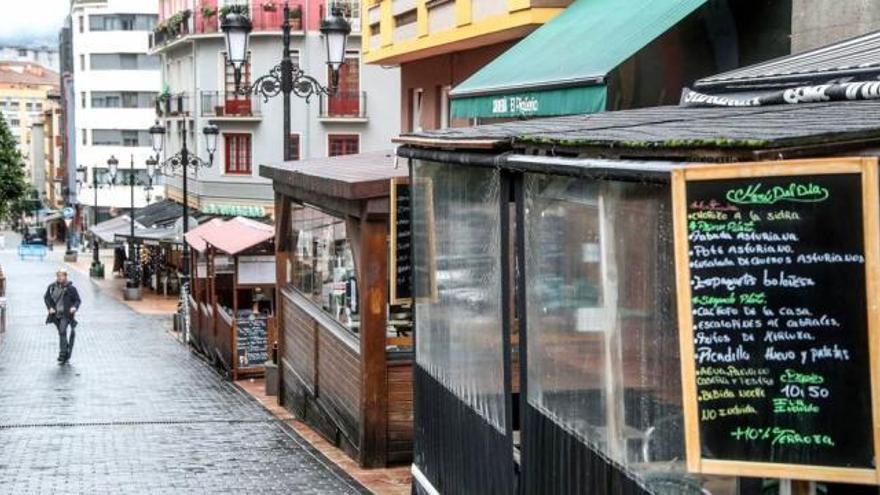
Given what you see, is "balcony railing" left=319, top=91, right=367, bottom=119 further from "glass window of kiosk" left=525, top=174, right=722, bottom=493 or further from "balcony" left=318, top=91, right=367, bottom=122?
"glass window of kiosk" left=525, top=174, right=722, bottom=493

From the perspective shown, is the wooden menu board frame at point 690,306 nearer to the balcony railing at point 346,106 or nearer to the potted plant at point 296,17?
the balcony railing at point 346,106

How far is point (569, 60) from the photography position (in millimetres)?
14164

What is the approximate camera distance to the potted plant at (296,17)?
54237 mm

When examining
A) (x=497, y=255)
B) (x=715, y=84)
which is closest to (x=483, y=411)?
(x=497, y=255)

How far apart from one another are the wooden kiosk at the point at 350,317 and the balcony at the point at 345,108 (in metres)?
37.4

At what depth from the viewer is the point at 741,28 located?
44.4 feet

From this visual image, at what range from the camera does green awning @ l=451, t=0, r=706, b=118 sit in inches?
521

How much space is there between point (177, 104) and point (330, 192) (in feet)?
158

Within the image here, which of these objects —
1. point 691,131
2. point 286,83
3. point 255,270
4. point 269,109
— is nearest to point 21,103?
point 269,109

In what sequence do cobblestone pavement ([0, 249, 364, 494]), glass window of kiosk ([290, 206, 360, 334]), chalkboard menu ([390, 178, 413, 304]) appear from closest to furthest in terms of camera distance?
chalkboard menu ([390, 178, 413, 304]) → cobblestone pavement ([0, 249, 364, 494]) → glass window of kiosk ([290, 206, 360, 334])

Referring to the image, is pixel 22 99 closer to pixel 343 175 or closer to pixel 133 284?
pixel 133 284

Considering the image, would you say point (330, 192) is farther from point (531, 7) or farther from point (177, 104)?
point (177, 104)

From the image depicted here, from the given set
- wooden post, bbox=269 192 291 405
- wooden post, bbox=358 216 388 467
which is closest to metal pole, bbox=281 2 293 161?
wooden post, bbox=269 192 291 405

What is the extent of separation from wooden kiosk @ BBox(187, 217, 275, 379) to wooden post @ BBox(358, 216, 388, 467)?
8.45 meters
